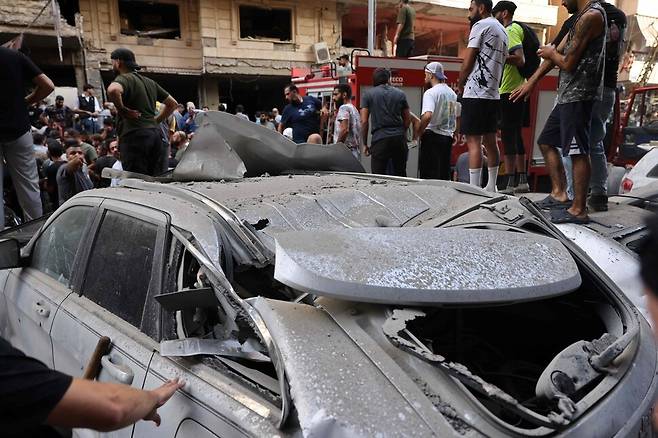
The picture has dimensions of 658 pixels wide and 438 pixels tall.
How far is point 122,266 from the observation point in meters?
2.12

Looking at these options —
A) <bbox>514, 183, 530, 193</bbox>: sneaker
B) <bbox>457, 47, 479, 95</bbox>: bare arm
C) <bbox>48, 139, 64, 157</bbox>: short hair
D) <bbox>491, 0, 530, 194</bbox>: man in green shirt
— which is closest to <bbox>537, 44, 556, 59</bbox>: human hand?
<bbox>457, 47, 479, 95</bbox>: bare arm

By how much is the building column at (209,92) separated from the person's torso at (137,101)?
47.0 ft

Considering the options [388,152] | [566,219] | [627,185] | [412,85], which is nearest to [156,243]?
[566,219]

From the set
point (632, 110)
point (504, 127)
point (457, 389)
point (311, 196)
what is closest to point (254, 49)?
point (632, 110)

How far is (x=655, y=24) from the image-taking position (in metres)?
25.1

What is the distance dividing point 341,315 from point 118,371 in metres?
0.86

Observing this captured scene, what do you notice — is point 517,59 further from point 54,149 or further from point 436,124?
point 54,149

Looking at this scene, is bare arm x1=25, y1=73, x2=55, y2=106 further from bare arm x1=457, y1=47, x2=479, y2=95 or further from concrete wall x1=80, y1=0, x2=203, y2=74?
concrete wall x1=80, y1=0, x2=203, y2=74

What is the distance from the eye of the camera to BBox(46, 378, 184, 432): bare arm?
45.3 inches

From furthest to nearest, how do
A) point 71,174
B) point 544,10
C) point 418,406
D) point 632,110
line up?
point 544,10, point 632,110, point 71,174, point 418,406

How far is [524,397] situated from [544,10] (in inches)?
1021

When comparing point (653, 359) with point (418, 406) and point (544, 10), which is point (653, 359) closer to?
point (418, 406)

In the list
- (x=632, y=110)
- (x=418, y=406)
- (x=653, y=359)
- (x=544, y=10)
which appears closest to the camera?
(x=418, y=406)

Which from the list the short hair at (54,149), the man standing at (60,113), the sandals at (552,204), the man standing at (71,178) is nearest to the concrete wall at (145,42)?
the man standing at (60,113)
